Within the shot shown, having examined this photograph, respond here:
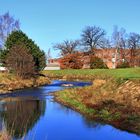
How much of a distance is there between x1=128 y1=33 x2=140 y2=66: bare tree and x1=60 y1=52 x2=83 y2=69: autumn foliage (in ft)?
56.0

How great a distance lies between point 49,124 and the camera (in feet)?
72.8

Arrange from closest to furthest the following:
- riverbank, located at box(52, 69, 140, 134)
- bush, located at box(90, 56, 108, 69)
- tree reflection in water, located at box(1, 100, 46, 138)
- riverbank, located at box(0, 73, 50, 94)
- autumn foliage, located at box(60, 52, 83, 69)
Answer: tree reflection in water, located at box(1, 100, 46, 138) → riverbank, located at box(52, 69, 140, 134) → riverbank, located at box(0, 73, 50, 94) → bush, located at box(90, 56, 108, 69) → autumn foliage, located at box(60, 52, 83, 69)

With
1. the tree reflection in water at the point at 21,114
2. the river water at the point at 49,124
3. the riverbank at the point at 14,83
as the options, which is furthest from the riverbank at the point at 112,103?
the riverbank at the point at 14,83

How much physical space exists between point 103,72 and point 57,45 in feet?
124

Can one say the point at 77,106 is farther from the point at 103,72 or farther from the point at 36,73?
the point at 103,72

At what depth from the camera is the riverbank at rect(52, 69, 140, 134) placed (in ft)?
71.8

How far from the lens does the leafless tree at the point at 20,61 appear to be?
5416 centimetres

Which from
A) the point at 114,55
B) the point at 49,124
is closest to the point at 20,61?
the point at 49,124

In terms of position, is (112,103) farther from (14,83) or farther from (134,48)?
(134,48)

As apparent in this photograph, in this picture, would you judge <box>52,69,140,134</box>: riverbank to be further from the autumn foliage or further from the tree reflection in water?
the autumn foliage

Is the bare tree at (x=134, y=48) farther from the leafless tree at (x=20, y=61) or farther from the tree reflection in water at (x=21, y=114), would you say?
the tree reflection in water at (x=21, y=114)

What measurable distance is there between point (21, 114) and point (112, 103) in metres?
6.40

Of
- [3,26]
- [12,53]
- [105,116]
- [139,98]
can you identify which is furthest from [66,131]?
[3,26]

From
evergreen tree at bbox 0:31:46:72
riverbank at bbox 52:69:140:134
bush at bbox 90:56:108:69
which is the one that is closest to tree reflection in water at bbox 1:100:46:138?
riverbank at bbox 52:69:140:134
